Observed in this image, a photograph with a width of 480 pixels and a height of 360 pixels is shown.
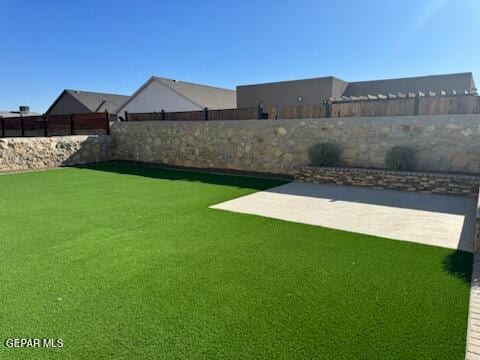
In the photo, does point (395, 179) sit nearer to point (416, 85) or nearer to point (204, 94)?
point (416, 85)

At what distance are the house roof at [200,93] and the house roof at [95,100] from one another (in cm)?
575

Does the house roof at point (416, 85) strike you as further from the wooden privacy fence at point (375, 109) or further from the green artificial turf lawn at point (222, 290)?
the green artificial turf lawn at point (222, 290)

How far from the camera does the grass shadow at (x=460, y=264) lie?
3527 millimetres

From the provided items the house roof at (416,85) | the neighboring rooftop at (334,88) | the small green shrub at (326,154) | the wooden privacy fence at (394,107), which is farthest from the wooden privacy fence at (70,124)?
the house roof at (416,85)

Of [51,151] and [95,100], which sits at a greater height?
[95,100]

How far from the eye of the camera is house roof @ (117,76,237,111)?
77.4 feet

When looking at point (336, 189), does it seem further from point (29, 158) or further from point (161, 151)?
point (29, 158)

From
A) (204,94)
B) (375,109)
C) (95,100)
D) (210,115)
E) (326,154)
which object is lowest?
(326,154)

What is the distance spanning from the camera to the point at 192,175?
1127cm

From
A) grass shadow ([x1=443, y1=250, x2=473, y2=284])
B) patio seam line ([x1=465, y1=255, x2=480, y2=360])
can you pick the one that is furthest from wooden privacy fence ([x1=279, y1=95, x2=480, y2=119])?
patio seam line ([x1=465, y1=255, x2=480, y2=360])

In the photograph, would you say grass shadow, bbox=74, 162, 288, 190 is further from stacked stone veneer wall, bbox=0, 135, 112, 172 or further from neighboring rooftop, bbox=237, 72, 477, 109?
neighboring rooftop, bbox=237, 72, 477, 109

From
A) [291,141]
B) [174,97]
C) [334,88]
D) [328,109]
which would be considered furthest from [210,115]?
[174,97]

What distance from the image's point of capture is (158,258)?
407 cm

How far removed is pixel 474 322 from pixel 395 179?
5.97 metres
